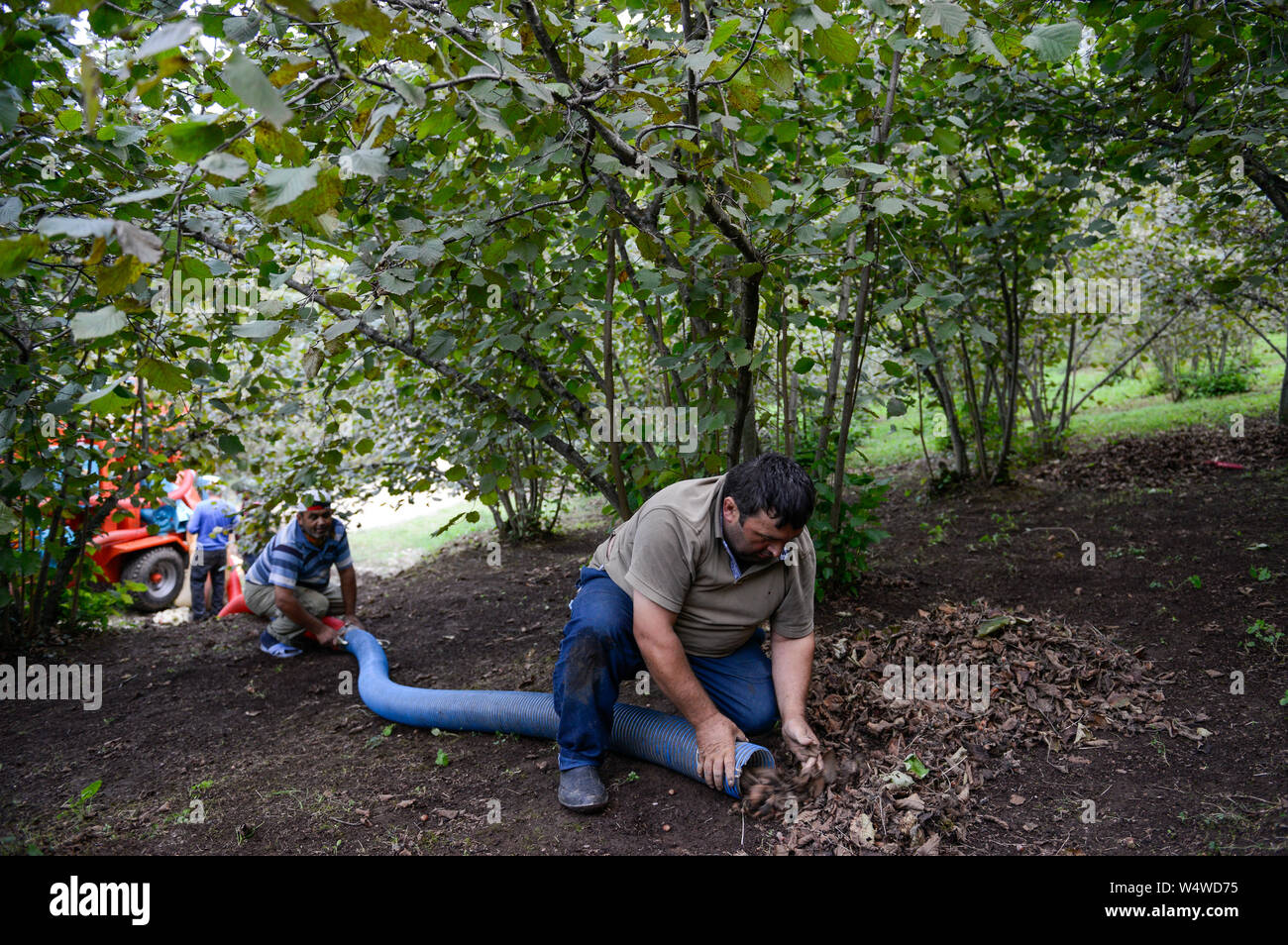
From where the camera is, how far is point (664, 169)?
7.02 feet

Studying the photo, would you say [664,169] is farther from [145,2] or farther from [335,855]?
[335,855]

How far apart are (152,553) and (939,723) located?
783 cm

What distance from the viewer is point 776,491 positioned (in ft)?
8.04

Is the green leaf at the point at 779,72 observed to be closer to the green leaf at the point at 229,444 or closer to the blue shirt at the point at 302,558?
the green leaf at the point at 229,444

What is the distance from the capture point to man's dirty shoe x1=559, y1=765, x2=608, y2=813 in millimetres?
2568

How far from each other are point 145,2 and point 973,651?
3868 millimetres

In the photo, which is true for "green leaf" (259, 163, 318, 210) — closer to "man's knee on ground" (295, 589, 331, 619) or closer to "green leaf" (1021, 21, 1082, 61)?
"green leaf" (1021, 21, 1082, 61)

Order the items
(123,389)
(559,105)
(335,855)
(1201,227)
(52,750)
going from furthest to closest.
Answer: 1. (1201,227)
2. (52,750)
3. (335,855)
4. (559,105)
5. (123,389)

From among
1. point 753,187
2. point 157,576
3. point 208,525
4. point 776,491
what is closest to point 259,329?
point 753,187

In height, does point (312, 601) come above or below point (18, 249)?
below

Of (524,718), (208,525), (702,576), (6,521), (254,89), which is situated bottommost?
(524,718)

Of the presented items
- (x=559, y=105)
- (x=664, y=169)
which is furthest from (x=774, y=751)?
(x=559, y=105)

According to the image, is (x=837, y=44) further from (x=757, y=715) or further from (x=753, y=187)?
(x=757, y=715)

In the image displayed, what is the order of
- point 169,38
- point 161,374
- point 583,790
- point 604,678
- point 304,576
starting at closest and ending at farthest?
point 169,38
point 161,374
point 583,790
point 604,678
point 304,576
